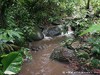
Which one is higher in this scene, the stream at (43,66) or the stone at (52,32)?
the stone at (52,32)

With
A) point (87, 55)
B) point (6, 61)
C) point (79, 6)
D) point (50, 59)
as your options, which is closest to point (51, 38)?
point (50, 59)

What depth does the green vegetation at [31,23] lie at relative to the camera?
3.91 metres

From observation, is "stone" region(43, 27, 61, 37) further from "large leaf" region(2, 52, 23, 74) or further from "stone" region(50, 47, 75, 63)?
"large leaf" region(2, 52, 23, 74)

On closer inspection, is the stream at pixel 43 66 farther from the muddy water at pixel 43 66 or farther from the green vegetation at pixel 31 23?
the green vegetation at pixel 31 23

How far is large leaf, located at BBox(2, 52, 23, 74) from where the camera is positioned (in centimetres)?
219

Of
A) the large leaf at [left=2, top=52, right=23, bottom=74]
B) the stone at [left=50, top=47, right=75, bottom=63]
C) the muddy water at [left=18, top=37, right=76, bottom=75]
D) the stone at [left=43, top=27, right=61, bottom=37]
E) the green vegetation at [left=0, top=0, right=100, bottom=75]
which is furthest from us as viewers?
the stone at [left=43, top=27, right=61, bottom=37]

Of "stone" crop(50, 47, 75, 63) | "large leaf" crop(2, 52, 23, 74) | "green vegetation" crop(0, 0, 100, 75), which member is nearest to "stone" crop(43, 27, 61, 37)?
"green vegetation" crop(0, 0, 100, 75)

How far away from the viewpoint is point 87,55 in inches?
208

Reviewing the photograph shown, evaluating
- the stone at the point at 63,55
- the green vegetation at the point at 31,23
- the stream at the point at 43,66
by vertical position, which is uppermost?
the green vegetation at the point at 31,23

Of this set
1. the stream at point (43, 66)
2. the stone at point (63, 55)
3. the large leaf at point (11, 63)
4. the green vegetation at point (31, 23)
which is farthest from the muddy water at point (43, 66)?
the large leaf at point (11, 63)

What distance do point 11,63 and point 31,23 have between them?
4.99 metres

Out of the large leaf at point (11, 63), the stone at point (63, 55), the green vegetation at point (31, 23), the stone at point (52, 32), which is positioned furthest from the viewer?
the stone at point (52, 32)

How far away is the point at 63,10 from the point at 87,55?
4.69 metres

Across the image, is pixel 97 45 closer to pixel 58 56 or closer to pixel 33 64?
pixel 58 56
